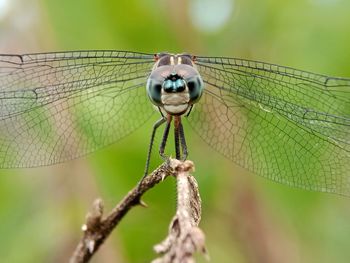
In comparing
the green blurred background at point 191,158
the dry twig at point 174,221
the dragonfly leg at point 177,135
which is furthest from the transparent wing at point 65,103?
the dry twig at point 174,221

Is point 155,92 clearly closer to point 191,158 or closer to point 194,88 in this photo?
point 194,88

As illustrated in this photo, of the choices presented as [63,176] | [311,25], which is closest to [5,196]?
[63,176]

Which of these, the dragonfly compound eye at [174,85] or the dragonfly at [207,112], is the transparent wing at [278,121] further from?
the dragonfly compound eye at [174,85]

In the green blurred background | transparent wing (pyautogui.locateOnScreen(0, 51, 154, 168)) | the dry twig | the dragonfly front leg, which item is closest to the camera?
the dry twig

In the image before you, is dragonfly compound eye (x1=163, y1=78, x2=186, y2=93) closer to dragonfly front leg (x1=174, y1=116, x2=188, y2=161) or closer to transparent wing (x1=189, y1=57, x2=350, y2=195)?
dragonfly front leg (x1=174, y1=116, x2=188, y2=161)

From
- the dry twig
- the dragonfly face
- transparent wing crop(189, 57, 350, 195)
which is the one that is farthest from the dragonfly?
the dry twig

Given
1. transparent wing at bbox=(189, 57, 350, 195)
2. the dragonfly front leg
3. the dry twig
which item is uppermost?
transparent wing at bbox=(189, 57, 350, 195)
